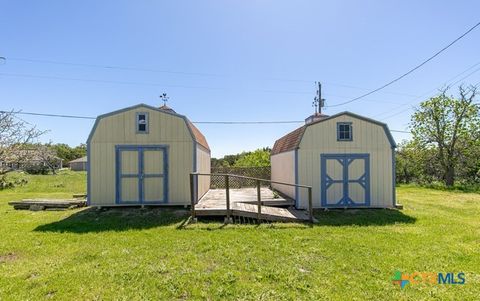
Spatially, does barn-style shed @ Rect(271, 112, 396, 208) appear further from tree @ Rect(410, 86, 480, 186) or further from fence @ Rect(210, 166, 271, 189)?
tree @ Rect(410, 86, 480, 186)

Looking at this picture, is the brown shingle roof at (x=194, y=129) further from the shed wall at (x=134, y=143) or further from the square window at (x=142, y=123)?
the square window at (x=142, y=123)

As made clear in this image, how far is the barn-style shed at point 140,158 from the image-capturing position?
26.6ft

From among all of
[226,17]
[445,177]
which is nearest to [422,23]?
[226,17]

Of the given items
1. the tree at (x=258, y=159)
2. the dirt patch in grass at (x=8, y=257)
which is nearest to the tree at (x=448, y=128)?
the tree at (x=258, y=159)

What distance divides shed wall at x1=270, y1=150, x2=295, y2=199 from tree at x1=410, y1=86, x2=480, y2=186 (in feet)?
42.8

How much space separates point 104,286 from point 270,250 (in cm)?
269

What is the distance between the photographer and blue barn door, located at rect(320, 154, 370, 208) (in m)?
8.29

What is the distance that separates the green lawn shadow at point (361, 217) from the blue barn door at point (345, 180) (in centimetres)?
33

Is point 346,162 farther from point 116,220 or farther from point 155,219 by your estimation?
point 116,220

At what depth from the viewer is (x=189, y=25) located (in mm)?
9828

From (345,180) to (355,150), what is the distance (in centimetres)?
105

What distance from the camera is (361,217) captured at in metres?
7.32

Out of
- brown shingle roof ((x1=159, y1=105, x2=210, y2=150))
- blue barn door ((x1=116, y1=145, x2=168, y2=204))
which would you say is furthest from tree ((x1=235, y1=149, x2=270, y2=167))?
blue barn door ((x1=116, y1=145, x2=168, y2=204))

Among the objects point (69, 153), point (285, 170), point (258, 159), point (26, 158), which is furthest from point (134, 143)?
point (69, 153)
